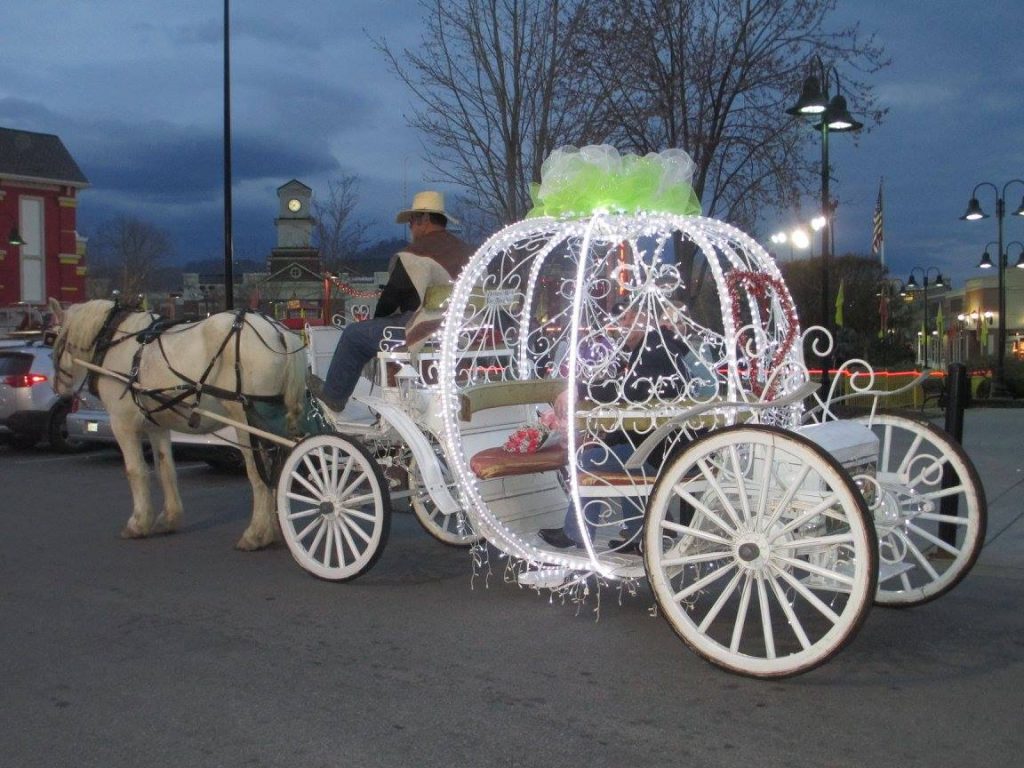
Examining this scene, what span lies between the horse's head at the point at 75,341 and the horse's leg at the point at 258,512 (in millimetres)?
1495

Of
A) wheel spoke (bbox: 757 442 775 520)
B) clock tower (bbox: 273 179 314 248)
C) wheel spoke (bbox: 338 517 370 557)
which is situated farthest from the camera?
clock tower (bbox: 273 179 314 248)

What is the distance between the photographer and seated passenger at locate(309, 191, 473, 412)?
23.6 ft

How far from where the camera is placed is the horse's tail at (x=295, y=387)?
8055 mm

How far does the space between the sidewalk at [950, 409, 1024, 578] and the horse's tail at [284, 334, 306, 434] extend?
5.11 m

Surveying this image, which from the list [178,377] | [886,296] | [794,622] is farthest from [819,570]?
[886,296]

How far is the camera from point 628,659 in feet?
17.2

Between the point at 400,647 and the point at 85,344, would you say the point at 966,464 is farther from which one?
the point at 85,344

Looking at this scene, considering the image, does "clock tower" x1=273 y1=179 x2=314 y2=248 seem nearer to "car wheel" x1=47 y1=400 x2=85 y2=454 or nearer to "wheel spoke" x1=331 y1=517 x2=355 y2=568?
"car wheel" x1=47 y1=400 x2=85 y2=454

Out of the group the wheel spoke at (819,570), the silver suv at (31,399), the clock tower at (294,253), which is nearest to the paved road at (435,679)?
the wheel spoke at (819,570)

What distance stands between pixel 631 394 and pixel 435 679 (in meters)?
2.24

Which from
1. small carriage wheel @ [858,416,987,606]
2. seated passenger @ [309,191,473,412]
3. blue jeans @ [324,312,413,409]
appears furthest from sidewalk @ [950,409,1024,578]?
→ blue jeans @ [324,312,413,409]

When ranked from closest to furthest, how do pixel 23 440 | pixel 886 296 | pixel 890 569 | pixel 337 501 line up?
pixel 890 569 < pixel 337 501 < pixel 23 440 < pixel 886 296

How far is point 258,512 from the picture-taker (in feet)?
26.2

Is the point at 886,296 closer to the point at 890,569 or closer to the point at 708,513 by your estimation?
the point at 890,569
